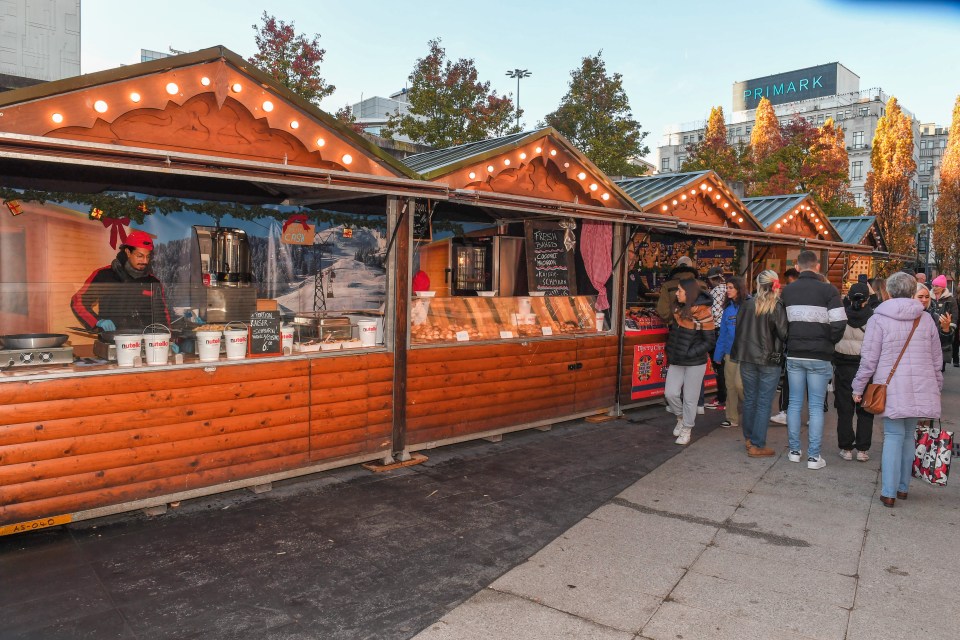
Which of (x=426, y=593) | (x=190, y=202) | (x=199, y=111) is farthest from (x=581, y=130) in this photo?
(x=426, y=593)

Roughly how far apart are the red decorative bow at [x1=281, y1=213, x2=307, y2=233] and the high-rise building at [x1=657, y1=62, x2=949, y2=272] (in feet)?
191

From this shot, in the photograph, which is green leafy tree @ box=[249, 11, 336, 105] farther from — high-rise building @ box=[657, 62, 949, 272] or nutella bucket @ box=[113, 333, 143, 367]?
high-rise building @ box=[657, 62, 949, 272]

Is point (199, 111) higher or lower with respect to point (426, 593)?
higher

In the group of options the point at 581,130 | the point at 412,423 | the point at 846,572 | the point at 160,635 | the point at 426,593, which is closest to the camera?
the point at 160,635

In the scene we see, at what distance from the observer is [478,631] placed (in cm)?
322

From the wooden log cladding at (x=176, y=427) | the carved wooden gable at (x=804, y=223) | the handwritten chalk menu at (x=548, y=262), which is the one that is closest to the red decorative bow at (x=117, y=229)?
the wooden log cladding at (x=176, y=427)

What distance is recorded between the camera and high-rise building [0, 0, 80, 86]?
9.20m

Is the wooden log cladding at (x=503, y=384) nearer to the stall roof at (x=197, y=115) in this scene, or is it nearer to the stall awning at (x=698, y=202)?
the stall roof at (x=197, y=115)

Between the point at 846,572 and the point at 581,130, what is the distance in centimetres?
2483

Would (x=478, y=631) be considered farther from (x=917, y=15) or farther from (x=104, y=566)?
(x=917, y=15)

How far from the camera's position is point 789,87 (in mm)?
76750

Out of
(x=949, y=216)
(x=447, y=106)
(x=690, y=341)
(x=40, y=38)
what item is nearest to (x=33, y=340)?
(x=690, y=341)

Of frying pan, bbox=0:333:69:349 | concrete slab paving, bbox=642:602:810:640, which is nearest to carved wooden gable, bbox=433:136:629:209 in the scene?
frying pan, bbox=0:333:69:349

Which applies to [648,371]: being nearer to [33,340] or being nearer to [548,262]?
[548,262]
